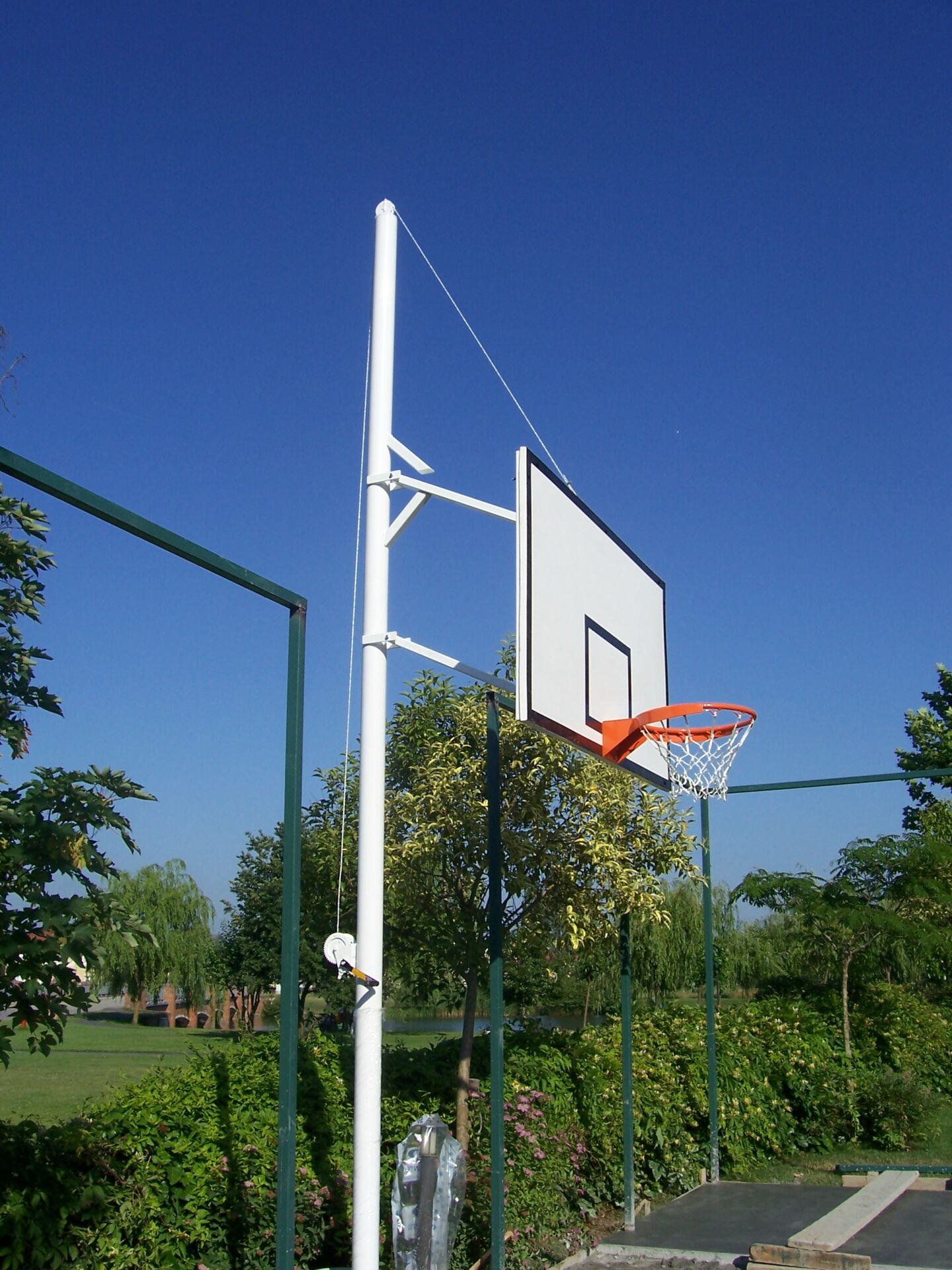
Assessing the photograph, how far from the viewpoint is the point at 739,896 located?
14.9m

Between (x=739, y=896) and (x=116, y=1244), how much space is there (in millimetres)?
10978

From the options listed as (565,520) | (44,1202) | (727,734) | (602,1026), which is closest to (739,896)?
(602,1026)

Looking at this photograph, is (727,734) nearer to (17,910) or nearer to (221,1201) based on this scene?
(221,1201)

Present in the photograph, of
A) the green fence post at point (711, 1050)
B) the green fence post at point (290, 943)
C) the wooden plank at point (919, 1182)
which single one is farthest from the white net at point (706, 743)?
the wooden plank at point (919, 1182)

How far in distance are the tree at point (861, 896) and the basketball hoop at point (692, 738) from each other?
7.53m

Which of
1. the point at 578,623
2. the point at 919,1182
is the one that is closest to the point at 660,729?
the point at 578,623

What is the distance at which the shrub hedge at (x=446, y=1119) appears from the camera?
17.1 feet

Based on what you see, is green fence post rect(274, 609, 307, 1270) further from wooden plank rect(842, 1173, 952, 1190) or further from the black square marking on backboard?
wooden plank rect(842, 1173, 952, 1190)

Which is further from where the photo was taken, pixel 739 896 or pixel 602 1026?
pixel 739 896

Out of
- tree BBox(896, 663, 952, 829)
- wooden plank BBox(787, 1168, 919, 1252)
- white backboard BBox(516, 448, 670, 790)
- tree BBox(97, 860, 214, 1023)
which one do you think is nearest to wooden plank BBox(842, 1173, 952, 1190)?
wooden plank BBox(787, 1168, 919, 1252)

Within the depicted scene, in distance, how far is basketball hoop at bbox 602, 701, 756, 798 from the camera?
7.29 meters

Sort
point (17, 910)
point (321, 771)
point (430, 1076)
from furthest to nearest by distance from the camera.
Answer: point (321, 771) < point (430, 1076) < point (17, 910)

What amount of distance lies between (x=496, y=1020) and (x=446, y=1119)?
4.96 feet

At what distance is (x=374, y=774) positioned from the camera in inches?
237
